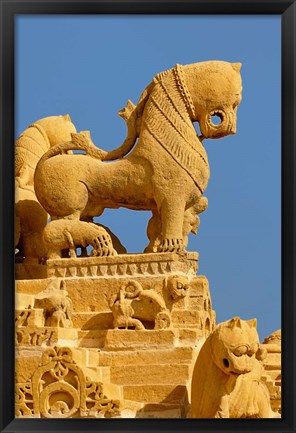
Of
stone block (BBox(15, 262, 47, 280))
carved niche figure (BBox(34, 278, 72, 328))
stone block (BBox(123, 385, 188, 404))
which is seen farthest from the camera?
stone block (BBox(15, 262, 47, 280))

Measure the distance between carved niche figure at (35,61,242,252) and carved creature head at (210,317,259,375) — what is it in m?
3.83

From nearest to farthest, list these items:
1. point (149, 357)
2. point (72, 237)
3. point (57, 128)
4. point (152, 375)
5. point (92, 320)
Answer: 1. point (152, 375)
2. point (149, 357)
3. point (92, 320)
4. point (72, 237)
5. point (57, 128)

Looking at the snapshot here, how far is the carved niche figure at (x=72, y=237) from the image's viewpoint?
28.2 meters

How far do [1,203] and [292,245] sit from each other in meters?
3.48

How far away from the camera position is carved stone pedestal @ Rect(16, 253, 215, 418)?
83.3 ft

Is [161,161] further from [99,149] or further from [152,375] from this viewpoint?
[152,375]

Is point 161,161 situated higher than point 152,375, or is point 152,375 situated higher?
point 161,161

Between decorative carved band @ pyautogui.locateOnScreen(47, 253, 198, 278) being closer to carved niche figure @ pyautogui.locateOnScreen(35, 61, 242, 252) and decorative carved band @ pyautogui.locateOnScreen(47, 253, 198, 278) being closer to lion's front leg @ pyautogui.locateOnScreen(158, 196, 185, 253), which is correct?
lion's front leg @ pyautogui.locateOnScreen(158, 196, 185, 253)

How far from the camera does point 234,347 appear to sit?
2422 centimetres

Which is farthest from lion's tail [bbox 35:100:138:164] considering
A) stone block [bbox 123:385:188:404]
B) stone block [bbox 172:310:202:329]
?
stone block [bbox 123:385:188:404]

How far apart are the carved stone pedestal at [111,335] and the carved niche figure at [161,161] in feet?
3.35

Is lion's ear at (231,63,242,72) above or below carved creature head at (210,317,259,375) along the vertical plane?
above

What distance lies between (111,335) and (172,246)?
2.06 meters

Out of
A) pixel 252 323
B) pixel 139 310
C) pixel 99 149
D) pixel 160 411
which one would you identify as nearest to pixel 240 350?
pixel 252 323
